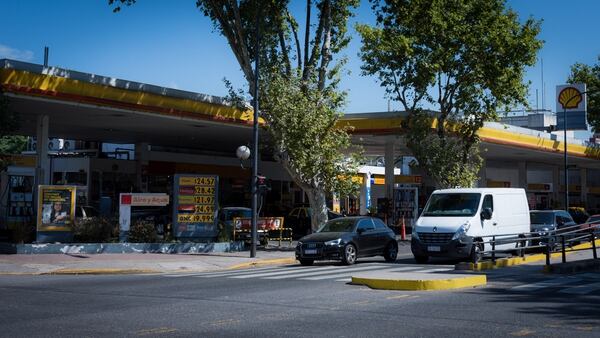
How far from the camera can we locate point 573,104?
43.6 meters

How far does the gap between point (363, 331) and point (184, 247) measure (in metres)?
17.7

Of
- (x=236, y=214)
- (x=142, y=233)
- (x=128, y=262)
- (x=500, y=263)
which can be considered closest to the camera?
(x=500, y=263)

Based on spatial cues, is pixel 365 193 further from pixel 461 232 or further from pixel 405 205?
pixel 461 232

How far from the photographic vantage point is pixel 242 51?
88.6 ft

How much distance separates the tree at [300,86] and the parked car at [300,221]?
840 centimetres

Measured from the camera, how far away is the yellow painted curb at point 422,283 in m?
14.0

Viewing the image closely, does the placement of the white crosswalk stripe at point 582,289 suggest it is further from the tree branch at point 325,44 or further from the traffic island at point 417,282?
the tree branch at point 325,44

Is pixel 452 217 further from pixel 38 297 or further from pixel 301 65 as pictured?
pixel 38 297

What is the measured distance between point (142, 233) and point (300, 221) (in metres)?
12.4

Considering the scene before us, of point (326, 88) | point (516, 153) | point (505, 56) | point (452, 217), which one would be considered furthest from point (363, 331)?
point (516, 153)

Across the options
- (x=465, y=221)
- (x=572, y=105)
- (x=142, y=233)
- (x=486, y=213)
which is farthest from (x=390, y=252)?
(x=572, y=105)

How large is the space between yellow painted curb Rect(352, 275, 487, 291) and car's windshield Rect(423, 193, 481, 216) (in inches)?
253

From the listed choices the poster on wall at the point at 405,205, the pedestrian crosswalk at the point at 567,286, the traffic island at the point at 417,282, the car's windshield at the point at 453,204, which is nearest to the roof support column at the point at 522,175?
the poster on wall at the point at 405,205

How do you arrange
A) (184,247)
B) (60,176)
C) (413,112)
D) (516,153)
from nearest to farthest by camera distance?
(184,247) < (413,112) < (60,176) < (516,153)
